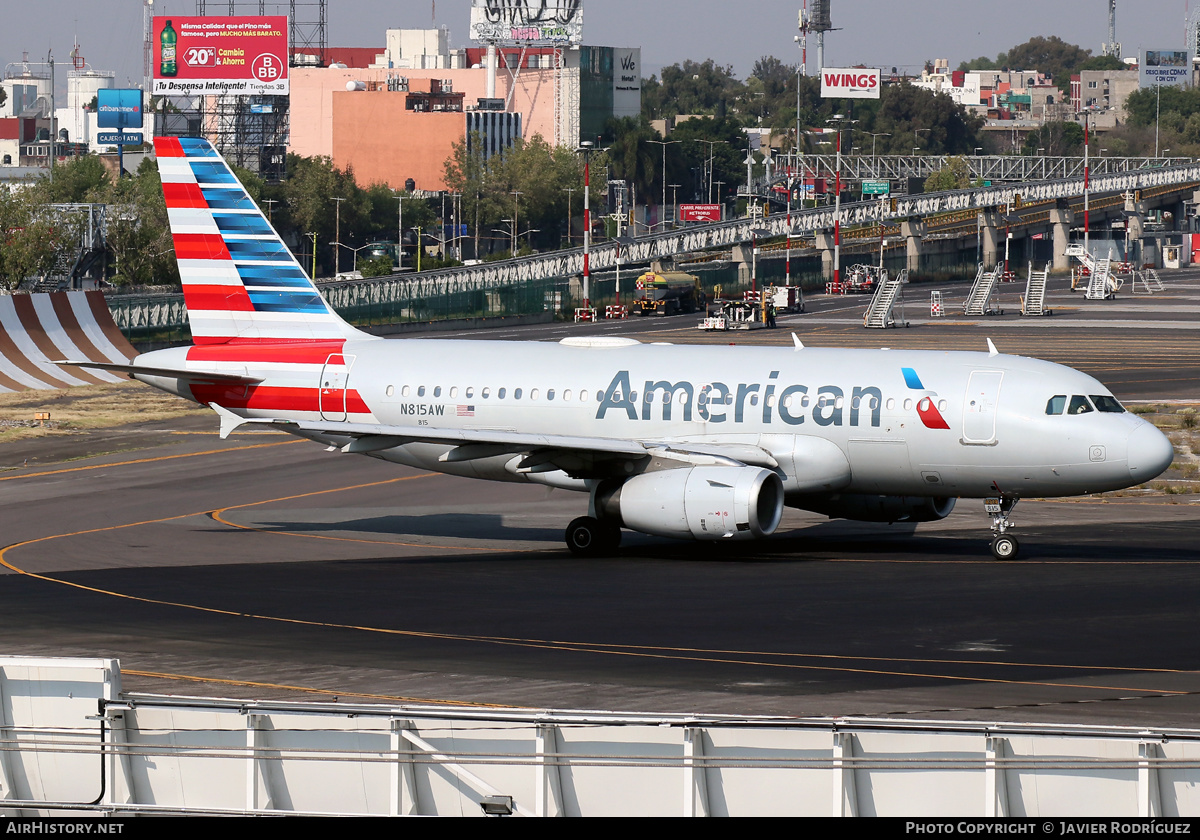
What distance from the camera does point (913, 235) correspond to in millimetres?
182375

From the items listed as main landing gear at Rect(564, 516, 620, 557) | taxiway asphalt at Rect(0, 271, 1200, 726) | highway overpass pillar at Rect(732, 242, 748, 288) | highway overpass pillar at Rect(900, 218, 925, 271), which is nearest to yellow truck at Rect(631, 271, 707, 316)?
highway overpass pillar at Rect(732, 242, 748, 288)

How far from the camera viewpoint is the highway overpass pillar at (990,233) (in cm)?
18612

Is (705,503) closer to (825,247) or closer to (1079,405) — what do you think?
(1079,405)

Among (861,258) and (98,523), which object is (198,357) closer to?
(98,523)

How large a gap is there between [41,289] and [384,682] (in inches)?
4336

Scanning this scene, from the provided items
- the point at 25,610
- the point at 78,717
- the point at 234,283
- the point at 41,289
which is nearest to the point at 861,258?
the point at 41,289

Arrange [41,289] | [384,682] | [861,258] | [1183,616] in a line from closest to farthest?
[384,682] → [1183,616] → [41,289] → [861,258]

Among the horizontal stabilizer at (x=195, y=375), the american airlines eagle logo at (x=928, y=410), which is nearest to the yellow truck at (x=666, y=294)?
the horizontal stabilizer at (x=195, y=375)

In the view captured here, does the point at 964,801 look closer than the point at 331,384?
Yes

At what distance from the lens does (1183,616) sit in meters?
27.8

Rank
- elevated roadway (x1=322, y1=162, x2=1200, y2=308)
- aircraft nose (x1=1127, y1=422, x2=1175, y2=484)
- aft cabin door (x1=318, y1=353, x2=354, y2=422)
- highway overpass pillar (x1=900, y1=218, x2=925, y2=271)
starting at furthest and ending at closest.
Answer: highway overpass pillar (x1=900, y1=218, x2=925, y2=271)
elevated roadway (x1=322, y1=162, x2=1200, y2=308)
aft cabin door (x1=318, y1=353, x2=354, y2=422)
aircraft nose (x1=1127, y1=422, x2=1175, y2=484)

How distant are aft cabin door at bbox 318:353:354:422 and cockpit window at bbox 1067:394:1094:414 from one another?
18.3 metres

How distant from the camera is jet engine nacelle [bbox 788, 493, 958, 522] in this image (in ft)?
120

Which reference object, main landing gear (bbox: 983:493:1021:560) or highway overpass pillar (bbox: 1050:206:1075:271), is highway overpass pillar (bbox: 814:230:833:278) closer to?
highway overpass pillar (bbox: 1050:206:1075:271)
